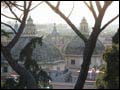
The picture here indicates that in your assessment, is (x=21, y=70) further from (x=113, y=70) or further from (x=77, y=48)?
(x=77, y=48)

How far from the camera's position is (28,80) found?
7.21 metres

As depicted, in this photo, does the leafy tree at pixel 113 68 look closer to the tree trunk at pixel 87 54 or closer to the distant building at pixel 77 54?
the tree trunk at pixel 87 54

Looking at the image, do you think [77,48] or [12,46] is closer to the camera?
[12,46]

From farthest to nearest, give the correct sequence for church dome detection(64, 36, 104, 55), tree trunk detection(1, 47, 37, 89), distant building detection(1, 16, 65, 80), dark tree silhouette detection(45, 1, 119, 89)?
church dome detection(64, 36, 104, 55)
distant building detection(1, 16, 65, 80)
tree trunk detection(1, 47, 37, 89)
dark tree silhouette detection(45, 1, 119, 89)

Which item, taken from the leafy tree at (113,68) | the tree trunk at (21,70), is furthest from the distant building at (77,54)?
the tree trunk at (21,70)

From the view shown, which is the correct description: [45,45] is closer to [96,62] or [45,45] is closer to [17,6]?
[96,62]

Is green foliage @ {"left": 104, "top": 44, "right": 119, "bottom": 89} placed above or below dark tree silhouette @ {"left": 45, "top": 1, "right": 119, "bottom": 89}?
below

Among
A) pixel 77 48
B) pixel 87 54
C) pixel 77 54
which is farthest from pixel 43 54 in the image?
pixel 87 54

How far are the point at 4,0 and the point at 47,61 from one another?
28.8 meters

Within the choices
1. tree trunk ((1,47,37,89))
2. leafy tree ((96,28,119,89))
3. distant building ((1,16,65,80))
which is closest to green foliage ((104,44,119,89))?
leafy tree ((96,28,119,89))

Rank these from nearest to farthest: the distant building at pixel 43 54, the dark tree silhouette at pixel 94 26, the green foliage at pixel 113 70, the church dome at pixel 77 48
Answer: the dark tree silhouette at pixel 94 26 < the green foliage at pixel 113 70 < the distant building at pixel 43 54 < the church dome at pixel 77 48

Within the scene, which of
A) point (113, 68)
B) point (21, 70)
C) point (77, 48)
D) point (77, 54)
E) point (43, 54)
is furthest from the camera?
point (77, 54)

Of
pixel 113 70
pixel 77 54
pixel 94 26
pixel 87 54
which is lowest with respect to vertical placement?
pixel 77 54

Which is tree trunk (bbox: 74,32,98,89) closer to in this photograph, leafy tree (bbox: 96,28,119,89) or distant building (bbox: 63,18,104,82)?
leafy tree (bbox: 96,28,119,89)
